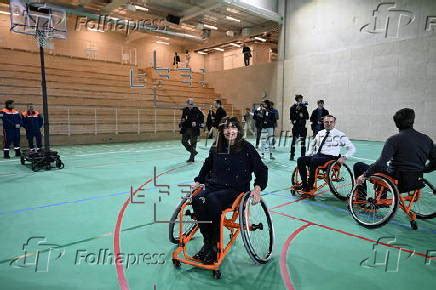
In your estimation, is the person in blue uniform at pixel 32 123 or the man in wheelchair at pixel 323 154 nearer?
the man in wheelchair at pixel 323 154

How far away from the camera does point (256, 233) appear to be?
10.8 ft

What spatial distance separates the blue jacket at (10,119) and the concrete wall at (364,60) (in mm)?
13512

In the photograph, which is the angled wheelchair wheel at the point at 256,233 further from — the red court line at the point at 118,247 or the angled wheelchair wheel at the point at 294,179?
the angled wheelchair wheel at the point at 294,179

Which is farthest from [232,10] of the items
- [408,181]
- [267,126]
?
[408,181]

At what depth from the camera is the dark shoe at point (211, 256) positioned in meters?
2.42

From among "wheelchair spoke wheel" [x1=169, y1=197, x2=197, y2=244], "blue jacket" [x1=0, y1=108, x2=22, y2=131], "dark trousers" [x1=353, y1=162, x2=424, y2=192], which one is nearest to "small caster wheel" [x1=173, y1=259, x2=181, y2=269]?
"wheelchair spoke wheel" [x1=169, y1=197, x2=197, y2=244]

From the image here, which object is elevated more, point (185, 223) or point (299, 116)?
point (299, 116)

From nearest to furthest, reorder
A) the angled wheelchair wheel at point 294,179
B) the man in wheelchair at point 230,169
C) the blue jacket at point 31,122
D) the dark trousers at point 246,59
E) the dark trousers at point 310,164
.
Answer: the man in wheelchair at point 230,169
the dark trousers at point 310,164
the angled wheelchair wheel at point 294,179
the blue jacket at point 31,122
the dark trousers at point 246,59

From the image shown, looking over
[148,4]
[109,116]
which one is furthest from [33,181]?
[148,4]

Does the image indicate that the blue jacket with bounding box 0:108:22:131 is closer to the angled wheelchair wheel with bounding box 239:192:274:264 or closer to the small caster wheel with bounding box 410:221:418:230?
the angled wheelchair wheel with bounding box 239:192:274:264

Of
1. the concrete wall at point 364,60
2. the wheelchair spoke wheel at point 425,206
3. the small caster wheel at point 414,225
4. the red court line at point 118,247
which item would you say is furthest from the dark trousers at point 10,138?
the concrete wall at point 364,60

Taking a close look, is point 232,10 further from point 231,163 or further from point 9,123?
point 231,163

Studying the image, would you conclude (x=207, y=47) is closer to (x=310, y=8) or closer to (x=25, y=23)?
(x=310, y=8)

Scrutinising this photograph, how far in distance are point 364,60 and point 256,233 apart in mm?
13057
